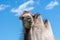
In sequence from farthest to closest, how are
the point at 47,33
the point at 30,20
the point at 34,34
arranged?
the point at 47,33 → the point at 34,34 → the point at 30,20

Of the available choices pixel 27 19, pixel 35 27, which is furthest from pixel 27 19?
pixel 35 27

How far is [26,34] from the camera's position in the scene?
5.50 metres

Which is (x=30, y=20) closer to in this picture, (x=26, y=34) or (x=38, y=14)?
(x=26, y=34)

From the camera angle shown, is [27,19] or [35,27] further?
[35,27]

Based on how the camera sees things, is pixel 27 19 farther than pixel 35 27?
No

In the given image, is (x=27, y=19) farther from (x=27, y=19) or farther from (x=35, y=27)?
(x=35, y=27)

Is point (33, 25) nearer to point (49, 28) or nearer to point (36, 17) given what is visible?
point (36, 17)

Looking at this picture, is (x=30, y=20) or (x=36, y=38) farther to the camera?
(x=36, y=38)

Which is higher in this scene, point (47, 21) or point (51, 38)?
point (47, 21)

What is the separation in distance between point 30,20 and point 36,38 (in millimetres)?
552

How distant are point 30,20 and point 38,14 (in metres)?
0.73

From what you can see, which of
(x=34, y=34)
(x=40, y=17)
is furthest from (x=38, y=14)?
(x=34, y=34)

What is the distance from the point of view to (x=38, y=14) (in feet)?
19.6

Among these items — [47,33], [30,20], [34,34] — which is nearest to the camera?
[30,20]
